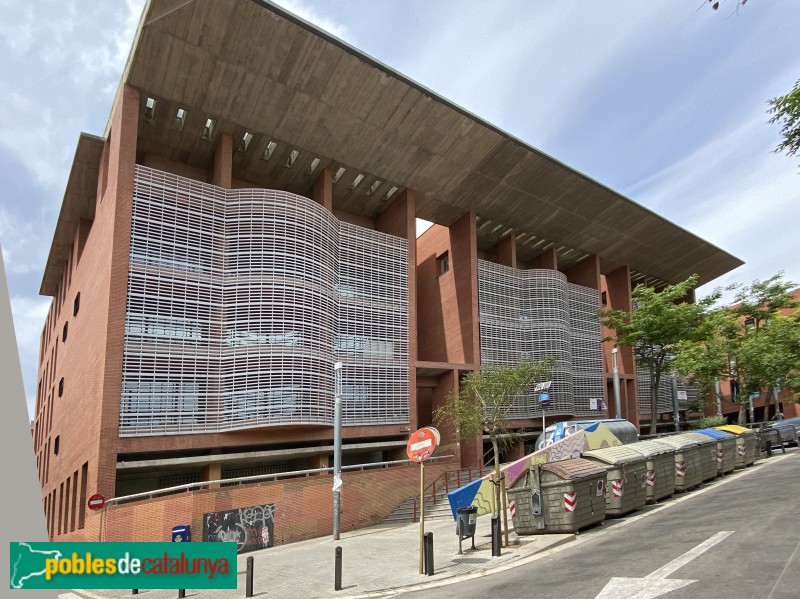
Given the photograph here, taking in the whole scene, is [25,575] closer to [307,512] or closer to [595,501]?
[595,501]

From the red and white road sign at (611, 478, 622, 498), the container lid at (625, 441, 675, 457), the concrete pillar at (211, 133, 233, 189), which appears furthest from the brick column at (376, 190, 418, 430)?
the red and white road sign at (611, 478, 622, 498)

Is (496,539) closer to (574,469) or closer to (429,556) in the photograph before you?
(429,556)

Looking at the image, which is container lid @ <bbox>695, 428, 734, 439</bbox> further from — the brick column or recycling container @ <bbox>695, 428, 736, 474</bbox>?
the brick column

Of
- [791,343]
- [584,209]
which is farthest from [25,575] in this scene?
[791,343]

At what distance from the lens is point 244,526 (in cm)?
1769

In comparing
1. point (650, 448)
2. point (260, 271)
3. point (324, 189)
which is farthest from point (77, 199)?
point (650, 448)

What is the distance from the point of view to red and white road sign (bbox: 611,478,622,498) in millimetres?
15461

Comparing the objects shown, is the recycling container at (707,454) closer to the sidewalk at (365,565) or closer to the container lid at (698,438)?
the container lid at (698,438)

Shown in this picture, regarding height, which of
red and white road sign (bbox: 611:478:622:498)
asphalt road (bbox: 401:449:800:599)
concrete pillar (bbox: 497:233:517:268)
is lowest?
asphalt road (bbox: 401:449:800:599)

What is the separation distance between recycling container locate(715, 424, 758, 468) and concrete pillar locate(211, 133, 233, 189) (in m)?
24.0

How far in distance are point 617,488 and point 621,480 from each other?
0.80 ft

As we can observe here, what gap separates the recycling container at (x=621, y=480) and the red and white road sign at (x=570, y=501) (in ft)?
5.87

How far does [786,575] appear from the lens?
26.2 ft

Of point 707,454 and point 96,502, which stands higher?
point 707,454
